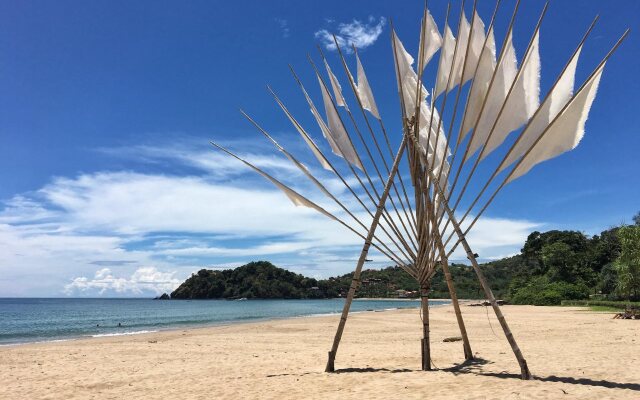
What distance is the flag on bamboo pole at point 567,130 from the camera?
6273 mm

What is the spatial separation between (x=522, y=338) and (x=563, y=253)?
138ft

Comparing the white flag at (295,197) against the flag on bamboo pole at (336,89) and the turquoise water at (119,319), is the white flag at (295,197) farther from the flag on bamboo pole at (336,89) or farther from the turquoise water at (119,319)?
the turquoise water at (119,319)

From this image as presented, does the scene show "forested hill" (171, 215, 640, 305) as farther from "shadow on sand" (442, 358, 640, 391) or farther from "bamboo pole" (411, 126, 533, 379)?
"bamboo pole" (411, 126, 533, 379)

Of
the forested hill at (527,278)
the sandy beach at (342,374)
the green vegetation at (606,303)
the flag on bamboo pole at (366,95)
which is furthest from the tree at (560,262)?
the flag on bamboo pole at (366,95)

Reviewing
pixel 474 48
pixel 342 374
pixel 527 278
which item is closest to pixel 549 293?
pixel 527 278

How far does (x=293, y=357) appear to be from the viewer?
12312 mm

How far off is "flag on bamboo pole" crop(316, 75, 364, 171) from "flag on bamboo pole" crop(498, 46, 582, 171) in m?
2.97

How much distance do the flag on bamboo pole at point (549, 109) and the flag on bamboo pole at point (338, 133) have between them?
2968mm

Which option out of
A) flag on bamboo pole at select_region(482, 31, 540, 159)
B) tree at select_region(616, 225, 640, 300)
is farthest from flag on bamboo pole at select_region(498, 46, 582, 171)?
tree at select_region(616, 225, 640, 300)

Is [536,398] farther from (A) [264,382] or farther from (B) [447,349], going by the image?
(B) [447,349]

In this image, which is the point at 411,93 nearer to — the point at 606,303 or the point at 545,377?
the point at 545,377

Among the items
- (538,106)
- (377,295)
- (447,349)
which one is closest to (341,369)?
(447,349)

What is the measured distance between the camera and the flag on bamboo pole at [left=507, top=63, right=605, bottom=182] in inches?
247

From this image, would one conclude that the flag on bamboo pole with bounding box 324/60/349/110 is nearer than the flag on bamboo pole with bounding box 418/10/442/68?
No
